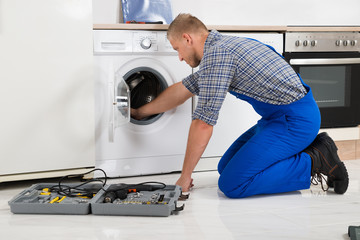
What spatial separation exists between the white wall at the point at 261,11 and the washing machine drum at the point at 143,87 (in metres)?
0.73

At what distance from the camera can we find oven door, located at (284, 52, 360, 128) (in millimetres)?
3354

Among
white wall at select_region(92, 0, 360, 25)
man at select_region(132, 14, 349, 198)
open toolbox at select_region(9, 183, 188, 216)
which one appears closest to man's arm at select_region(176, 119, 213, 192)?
man at select_region(132, 14, 349, 198)

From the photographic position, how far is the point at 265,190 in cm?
256

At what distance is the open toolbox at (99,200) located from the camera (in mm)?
2195

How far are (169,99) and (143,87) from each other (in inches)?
9.2

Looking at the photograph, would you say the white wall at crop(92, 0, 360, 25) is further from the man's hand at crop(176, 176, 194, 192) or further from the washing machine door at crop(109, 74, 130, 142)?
the man's hand at crop(176, 176, 194, 192)

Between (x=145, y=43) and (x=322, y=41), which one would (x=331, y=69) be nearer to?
(x=322, y=41)

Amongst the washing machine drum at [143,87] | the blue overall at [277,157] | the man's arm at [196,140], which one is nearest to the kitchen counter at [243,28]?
the washing machine drum at [143,87]

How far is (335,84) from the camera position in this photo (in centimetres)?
345

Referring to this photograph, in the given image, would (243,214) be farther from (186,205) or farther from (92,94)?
(92,94)

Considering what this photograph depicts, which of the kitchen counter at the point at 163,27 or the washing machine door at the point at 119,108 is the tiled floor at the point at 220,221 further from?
the kitchen counter at the point at 163,27

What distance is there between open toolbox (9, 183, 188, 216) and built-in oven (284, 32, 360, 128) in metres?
1.41

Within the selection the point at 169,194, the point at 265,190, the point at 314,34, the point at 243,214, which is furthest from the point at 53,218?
the point at 314,34

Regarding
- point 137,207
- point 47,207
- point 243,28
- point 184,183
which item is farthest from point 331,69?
point 47,207
